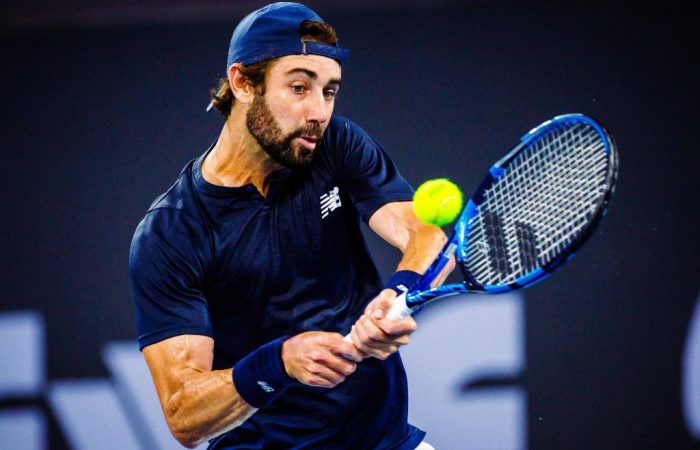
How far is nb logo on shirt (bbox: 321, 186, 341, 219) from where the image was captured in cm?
266

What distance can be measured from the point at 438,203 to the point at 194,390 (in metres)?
0.77

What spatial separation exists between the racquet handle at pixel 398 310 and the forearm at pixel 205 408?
341mm

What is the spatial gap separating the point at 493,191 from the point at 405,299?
0.55 meters

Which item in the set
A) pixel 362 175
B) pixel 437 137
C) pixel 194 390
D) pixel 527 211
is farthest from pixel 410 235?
pixel 437 137

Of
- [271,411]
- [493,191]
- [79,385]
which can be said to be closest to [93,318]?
[79,385]

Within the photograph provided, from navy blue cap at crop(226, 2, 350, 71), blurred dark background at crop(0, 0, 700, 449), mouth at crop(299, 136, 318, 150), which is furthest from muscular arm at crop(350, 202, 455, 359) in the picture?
blurred dark background at crop(0, 0, 700, 449)

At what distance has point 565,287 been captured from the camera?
4.28 metres

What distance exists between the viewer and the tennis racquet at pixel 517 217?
2.27m

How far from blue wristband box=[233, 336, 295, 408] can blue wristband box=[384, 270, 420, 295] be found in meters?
0.33

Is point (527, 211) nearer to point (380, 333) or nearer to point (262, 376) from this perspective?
point (380, 333)

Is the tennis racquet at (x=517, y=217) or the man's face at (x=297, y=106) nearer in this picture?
the tennis racquet at (x=517, y=217)

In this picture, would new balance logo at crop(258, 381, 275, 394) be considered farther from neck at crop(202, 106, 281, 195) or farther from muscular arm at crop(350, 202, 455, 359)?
neck at crop(202, 106, 281, 195)

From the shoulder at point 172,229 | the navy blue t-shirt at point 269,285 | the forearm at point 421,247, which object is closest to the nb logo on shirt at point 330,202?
the navy blue t-shirt at point 269,285

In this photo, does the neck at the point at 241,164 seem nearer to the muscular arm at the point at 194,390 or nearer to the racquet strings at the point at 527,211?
the muscular arm at the point at 194,390
